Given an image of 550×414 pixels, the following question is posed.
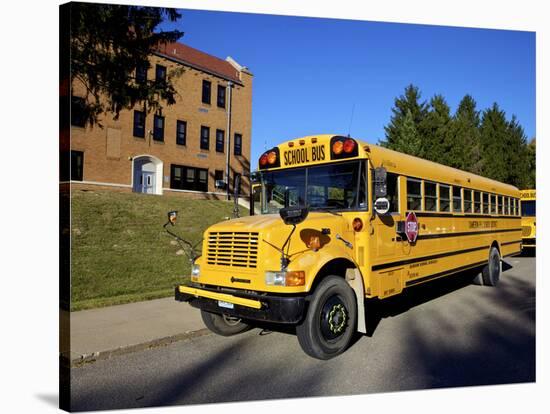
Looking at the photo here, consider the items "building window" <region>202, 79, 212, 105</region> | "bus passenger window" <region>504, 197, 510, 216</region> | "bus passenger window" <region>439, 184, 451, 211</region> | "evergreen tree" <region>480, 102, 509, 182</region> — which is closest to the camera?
"evergreen tree" <region>480, 102, 509, 182</region>

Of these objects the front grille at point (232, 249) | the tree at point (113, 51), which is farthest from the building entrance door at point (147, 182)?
the front grille at point (232, 249)

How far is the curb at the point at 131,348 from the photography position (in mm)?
4018

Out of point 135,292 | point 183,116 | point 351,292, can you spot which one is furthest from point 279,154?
point 183,116

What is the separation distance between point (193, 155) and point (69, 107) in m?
12.4

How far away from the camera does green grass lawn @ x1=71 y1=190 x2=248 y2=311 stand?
669 cm

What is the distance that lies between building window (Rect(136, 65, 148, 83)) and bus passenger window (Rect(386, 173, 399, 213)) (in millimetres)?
3210

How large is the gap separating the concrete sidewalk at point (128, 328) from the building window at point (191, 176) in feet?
25.0

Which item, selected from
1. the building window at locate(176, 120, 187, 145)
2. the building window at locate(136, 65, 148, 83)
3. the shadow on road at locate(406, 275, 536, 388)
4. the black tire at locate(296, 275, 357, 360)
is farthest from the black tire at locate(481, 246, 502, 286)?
the building window at locate(176, 120, 187, 145)

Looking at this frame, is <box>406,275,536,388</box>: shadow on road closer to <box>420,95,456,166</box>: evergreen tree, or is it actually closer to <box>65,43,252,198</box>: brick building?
<box>420,95,456,166</box>: evergreen tree

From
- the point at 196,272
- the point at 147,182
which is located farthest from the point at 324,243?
the point at 147,182

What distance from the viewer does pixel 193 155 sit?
1543cm

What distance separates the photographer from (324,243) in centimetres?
420

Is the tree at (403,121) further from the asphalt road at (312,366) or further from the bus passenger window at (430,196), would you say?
the asphalt road at (312,366)

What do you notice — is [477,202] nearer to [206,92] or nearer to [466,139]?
[466,139]
